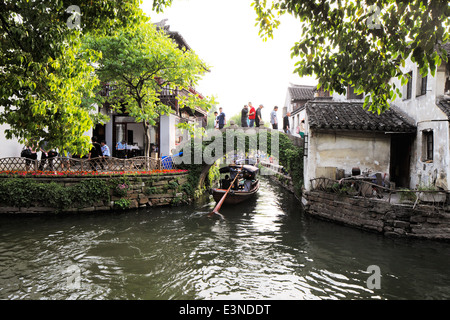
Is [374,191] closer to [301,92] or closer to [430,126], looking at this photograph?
[430,126]

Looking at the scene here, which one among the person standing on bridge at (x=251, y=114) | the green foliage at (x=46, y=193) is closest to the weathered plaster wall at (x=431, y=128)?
the person standing on bridge at (x=251, y=114)

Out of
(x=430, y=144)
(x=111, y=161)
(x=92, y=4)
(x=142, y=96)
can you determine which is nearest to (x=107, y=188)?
(x=111, y=161)

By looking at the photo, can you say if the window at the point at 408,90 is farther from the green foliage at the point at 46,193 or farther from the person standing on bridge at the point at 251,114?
the green foliage at the point at 46,193

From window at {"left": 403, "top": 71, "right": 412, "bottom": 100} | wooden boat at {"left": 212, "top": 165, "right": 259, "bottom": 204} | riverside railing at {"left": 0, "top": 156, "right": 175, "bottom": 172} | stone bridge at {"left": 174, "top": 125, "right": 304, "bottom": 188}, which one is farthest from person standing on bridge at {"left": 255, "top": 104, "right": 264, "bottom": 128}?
window at {"left": 403, "top": 71, "right": 412, "bottom": 100}

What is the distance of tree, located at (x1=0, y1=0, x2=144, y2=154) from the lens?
14.9ft

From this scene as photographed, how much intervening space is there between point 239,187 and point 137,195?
5.42 m

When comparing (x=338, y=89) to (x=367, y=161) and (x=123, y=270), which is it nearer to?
(x=123, y=270)

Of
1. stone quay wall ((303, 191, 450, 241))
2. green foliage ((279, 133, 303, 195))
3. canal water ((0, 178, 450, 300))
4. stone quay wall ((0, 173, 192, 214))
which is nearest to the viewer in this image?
canal water ((0, 178, 450, 300))

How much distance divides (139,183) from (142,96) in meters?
4.41

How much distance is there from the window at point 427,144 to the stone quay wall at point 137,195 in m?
10.3

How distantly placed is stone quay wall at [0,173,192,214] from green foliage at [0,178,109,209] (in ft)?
0.52

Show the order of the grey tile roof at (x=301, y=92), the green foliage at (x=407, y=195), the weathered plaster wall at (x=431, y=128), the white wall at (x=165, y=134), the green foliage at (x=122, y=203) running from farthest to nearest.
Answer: the grey tile roof at (x=301, y=92)
the white wall at (x=165, y=134)
the green foliage at (x=122, y=203)
the weathered plaster wall at (x=431, y=128)
the green foliage at (x=407, y=195)

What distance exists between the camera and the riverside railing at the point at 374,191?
9250mm

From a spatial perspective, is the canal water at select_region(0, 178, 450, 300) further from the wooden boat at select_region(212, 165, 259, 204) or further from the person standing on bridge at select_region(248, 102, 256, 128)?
the person standing on bridge at select_region(248, 102, 256, 128)
